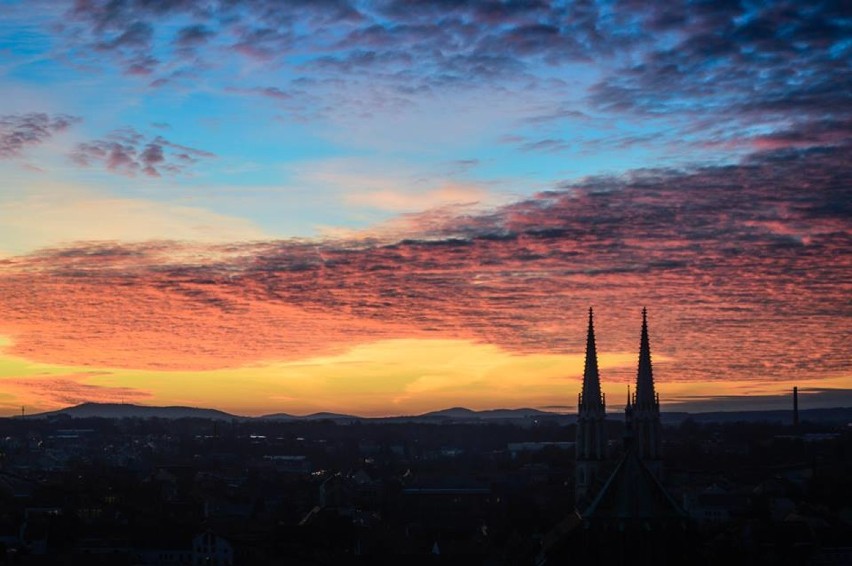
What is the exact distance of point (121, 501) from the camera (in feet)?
365

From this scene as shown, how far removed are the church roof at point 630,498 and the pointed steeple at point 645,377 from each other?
1006 cm

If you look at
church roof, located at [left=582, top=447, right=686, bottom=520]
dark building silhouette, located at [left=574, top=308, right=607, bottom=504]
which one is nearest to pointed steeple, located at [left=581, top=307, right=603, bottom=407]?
dark building silhouette, located at [left=574, top=308, right=607, bottom=504]

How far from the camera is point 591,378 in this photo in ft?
224

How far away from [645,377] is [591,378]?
261 centimetres

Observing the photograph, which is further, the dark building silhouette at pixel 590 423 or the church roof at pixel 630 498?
the dark building silhouette at pixel 590 423

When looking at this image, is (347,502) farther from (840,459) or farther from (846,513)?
(840,459)

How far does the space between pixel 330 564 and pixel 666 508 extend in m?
19.5

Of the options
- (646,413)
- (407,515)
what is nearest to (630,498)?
(646,413)

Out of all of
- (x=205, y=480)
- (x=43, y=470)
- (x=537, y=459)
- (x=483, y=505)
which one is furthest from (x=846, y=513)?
(x=43, y=470)

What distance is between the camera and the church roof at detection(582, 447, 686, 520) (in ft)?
184

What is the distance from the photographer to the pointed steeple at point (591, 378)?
67.9 meters

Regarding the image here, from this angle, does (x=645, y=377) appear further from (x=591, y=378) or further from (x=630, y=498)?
(x=630, y=498)

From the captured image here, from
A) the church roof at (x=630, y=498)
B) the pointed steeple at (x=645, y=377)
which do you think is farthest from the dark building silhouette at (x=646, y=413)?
the church roof at (x=630, y=498)

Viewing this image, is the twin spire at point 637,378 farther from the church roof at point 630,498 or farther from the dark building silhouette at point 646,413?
the church roof at point 630,498
